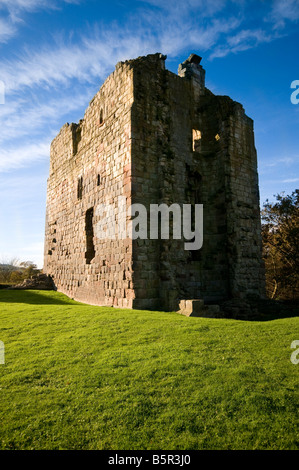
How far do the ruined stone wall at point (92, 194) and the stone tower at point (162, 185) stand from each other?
5cm

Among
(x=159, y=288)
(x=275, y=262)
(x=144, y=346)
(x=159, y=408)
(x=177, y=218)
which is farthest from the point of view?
(x=275, y=262)

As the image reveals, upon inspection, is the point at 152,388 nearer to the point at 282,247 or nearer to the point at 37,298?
the point at 37,298

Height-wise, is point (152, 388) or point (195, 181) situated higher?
point (195, 181)

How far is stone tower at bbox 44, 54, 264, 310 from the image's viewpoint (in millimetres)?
9266

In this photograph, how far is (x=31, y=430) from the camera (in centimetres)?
321

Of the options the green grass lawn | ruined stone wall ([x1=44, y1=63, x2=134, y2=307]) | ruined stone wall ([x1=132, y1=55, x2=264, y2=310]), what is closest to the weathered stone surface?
ruined stone wall ([x1=44, y1=63, x2=134, y2=307])

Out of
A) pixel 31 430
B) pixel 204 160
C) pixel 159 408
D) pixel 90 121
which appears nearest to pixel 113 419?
pixel 159 408

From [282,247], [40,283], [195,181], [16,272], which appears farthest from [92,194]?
[16,272]

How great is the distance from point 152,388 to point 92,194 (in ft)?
30.9

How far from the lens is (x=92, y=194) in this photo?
39.9 feet

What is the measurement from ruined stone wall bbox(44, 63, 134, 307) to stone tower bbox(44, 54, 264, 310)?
0.05 m
